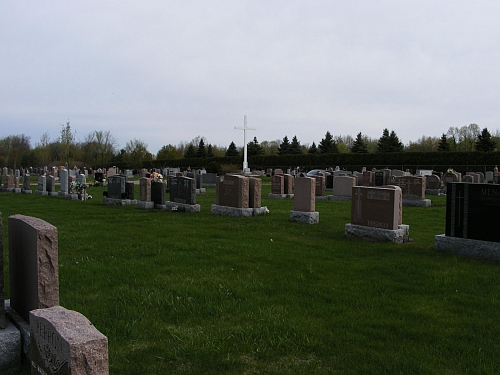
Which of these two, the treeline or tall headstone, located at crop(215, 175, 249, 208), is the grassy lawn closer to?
tall headstone, located at crop(215, 175, 249, 208)

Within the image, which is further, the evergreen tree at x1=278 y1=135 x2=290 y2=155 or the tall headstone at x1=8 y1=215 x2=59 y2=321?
the evergreen tree at x1=278 y1=135 x2=290 y2=155

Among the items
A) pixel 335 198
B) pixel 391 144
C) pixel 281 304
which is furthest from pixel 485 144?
pixel 281 304

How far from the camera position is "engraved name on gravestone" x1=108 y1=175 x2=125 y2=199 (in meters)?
17.4

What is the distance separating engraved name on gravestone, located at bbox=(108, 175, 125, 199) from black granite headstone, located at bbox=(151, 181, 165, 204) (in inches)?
71.0

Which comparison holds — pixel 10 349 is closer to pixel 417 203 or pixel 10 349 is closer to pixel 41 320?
pixel 41 320

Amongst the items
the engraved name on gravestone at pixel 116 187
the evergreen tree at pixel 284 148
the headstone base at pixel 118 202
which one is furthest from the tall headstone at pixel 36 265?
the evergreen tree at pixel 284 148

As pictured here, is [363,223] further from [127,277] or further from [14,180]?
[14,180]

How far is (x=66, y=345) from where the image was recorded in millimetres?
2527

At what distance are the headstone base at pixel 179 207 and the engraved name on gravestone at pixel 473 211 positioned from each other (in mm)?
8402

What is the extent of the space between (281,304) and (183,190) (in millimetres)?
10049

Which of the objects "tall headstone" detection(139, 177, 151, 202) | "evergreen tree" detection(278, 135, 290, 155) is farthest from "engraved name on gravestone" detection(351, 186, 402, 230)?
"evergreen tree" detection(278, 135, 290, 155)

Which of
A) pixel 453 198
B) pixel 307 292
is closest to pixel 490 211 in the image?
pixel 453 198

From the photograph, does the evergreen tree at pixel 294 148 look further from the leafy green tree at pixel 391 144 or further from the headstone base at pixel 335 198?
the headstone base at pixel 335 198

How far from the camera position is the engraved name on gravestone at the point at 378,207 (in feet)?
29.9
